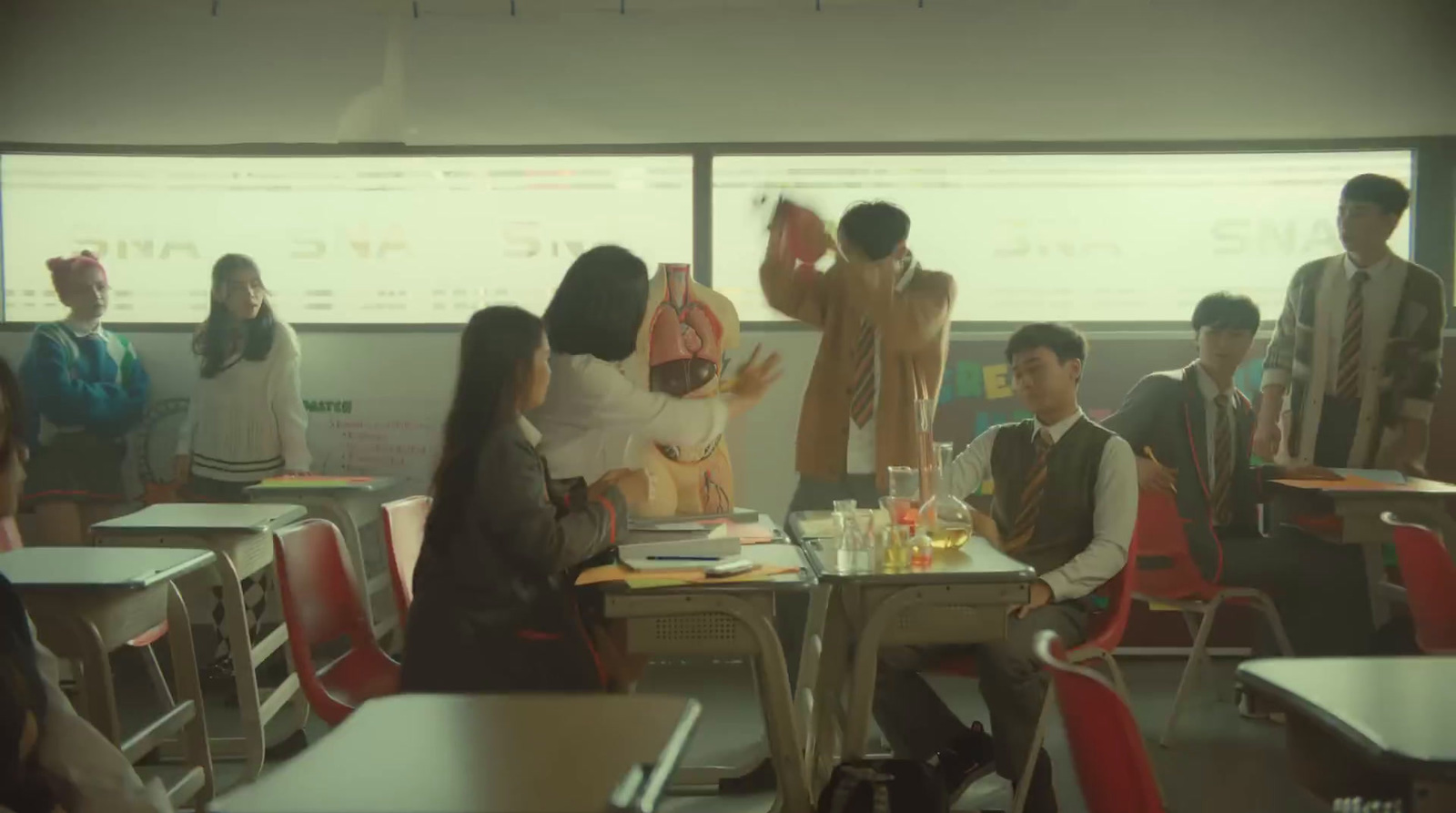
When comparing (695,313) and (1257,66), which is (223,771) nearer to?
(695,313)

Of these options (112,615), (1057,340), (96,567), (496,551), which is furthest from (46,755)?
(1057,340)

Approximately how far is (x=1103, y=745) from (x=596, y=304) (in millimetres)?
1769

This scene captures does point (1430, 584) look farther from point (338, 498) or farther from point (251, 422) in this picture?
point (251, 422)

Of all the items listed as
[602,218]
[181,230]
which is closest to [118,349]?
[181,230]

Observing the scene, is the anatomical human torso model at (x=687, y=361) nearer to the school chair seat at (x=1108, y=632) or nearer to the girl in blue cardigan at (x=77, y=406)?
the school chair seat at (x=1108, y=632)

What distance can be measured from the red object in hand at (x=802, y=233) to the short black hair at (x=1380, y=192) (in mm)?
1778

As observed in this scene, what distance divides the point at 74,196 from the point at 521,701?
4.10m

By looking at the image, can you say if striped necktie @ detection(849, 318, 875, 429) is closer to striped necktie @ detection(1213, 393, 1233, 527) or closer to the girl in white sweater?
striped necktie @ detection(1213, 393, 1233, 527)

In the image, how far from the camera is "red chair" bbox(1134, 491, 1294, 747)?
11.7 ft

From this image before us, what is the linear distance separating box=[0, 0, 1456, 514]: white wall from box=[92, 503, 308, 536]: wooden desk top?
1102 mm

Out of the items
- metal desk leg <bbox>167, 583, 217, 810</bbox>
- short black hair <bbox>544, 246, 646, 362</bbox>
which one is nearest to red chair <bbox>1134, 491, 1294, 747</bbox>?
short black hair <bbox>544, 246, 646, 362</bbox>

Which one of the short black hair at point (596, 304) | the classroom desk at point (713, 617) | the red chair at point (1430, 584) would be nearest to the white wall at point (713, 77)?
the short black hair at point (596, 304)

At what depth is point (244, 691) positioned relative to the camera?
312cm

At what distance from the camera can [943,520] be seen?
2635mm
